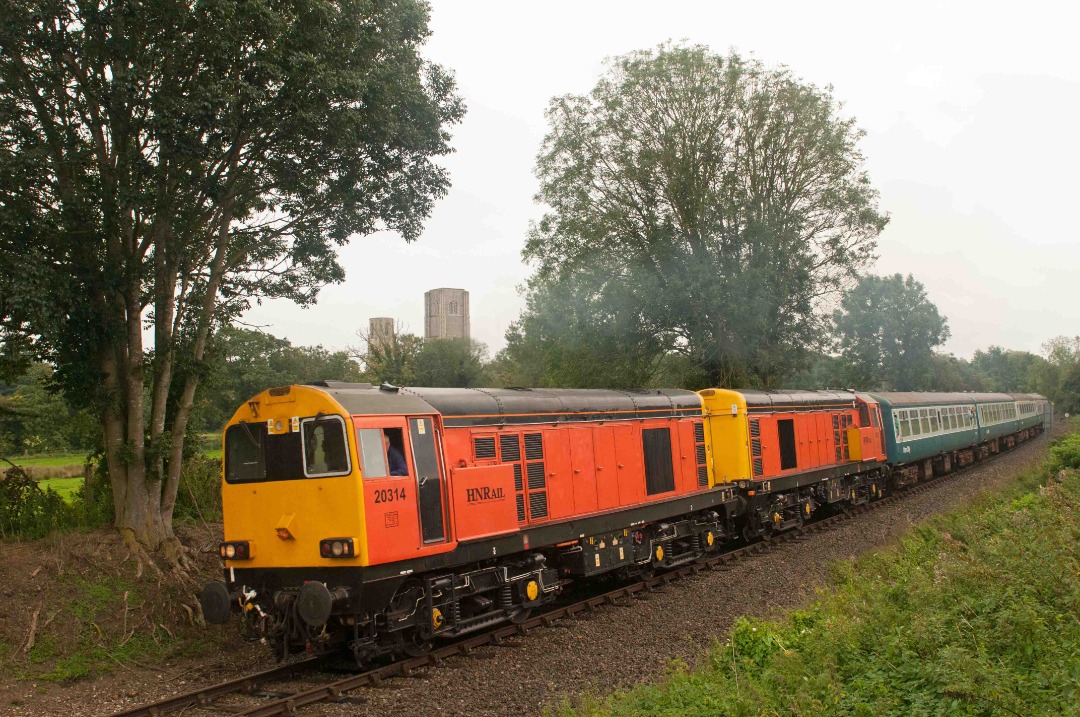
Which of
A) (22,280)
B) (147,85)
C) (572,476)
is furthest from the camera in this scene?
(572,476)

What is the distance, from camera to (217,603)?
29.5 feet

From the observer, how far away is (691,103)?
2919cm

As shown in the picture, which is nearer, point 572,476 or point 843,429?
point 572,476

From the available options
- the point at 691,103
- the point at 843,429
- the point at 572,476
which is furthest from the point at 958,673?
the point at 691,103

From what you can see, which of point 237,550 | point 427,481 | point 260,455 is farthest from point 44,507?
point 427,481

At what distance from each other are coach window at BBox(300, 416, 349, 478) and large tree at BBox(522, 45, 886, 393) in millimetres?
20241

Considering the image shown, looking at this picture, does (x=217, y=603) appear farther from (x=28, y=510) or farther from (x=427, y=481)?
(x=28, y=510)

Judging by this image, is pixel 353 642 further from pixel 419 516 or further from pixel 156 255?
pixel 156 255

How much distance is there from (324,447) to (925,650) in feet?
20.9

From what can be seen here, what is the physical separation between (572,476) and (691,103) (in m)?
21.3

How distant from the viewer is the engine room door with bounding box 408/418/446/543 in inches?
355

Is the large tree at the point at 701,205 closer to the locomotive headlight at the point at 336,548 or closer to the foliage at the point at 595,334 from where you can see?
the foliage at the point at 595,334

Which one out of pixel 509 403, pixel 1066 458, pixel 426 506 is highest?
pixel 509 403

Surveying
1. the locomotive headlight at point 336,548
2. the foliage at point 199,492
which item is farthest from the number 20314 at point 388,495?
the foliage at point 199,492
